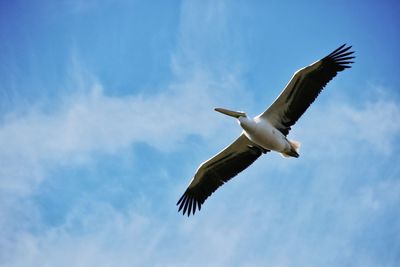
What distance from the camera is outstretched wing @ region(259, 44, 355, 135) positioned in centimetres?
1964

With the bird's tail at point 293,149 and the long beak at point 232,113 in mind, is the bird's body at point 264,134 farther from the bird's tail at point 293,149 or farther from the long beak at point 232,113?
the long beak at point 232,113

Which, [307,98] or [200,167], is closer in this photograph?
[307,98]

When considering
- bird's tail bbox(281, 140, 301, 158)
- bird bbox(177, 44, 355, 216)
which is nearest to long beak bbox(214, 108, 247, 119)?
bird bbox(177, 44, 355, 216)

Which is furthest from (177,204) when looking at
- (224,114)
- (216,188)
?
(224,114)

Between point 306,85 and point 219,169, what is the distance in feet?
12.2

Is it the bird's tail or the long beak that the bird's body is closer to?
the bird's tail

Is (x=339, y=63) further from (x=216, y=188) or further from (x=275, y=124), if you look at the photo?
(x=216, y=188)

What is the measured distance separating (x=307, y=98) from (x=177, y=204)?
5.24m

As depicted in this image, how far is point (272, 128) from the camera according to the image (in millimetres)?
20047

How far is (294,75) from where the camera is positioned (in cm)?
1950

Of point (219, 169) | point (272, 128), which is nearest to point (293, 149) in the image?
point (272, 128)

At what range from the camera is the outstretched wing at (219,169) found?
20953 mm

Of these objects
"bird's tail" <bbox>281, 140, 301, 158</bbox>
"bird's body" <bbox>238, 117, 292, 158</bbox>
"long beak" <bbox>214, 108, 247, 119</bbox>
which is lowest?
"bird's tail" <bbox>281, 140, 301, 158</bbox>

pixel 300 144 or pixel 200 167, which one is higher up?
pixel 200 167
